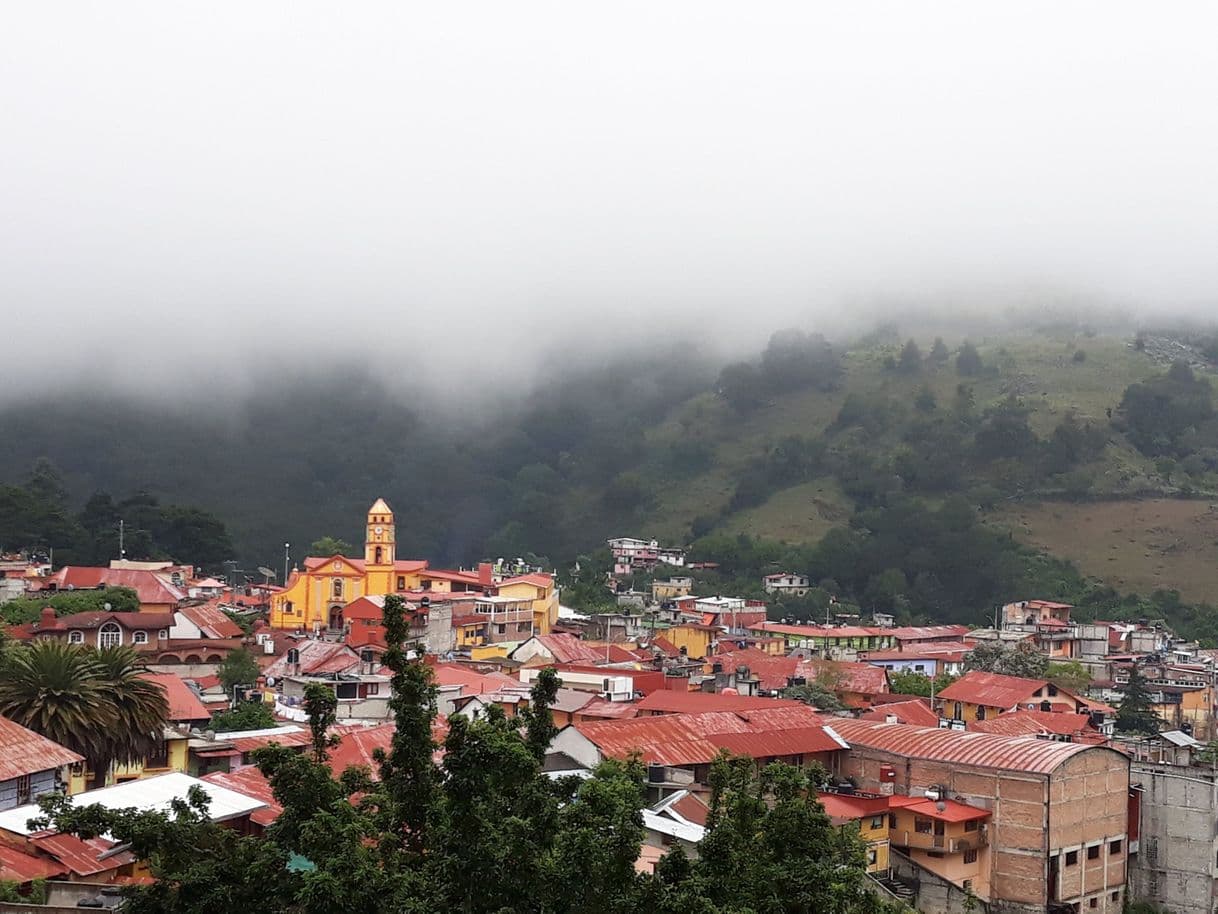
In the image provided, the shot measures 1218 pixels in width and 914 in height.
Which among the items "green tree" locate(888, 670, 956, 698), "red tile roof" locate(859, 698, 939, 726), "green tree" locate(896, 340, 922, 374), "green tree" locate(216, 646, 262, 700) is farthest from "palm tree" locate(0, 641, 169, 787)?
"green tree" locate(896, 340, 922, 374)

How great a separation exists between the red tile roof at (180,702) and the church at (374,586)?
3134 centimetres

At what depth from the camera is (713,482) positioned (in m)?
159

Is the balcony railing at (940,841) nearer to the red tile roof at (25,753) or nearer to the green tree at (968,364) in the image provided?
the red tile roof at (25,753)

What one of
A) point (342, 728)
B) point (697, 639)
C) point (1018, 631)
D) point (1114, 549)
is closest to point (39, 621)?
point (342, 728)

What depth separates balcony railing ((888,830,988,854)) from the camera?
33.9 m

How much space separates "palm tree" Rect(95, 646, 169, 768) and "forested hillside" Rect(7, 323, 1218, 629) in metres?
87.6

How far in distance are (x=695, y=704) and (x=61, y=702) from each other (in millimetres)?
20136

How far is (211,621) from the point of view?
6247cm

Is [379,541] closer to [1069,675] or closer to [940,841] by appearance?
[1069,675]

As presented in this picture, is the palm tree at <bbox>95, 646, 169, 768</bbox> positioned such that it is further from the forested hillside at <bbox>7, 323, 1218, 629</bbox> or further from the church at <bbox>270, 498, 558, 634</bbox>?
the forested hillside at <bbox>7, 323, 1218, 629</bbox>

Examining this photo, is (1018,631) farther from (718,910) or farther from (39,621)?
(718,910)

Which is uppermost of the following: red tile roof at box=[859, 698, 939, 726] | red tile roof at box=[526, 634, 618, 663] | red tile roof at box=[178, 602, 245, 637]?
red tile roof at box=[178, 602, 245, 637]

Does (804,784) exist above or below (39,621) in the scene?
above

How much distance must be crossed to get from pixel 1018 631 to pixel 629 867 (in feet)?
270
